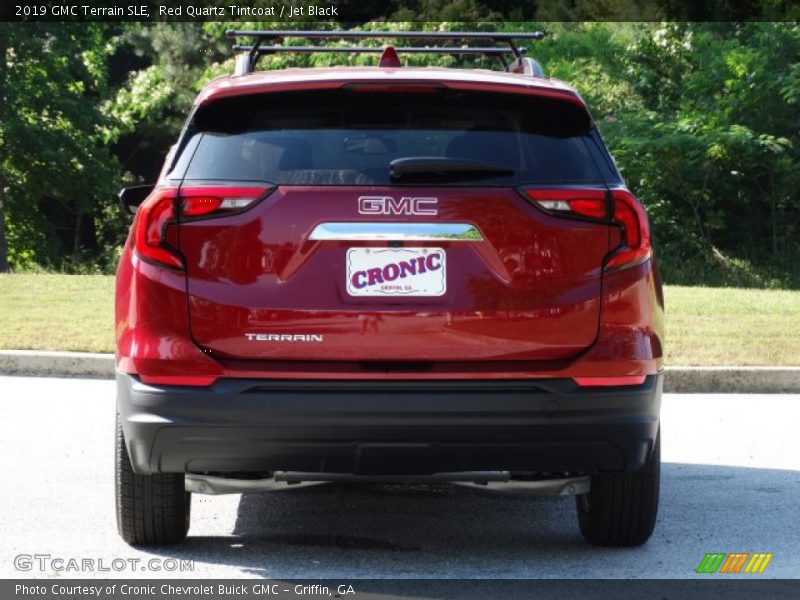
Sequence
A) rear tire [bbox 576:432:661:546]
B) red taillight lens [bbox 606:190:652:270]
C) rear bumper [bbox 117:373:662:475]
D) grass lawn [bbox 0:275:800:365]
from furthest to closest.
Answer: grass lawn [bbox 0:275:800:365] < rear tire [bbox 576:432:661:546] < red taillight lens [bbox 606:190:652:270] < rear bumper [bbox 117:373:662:475]

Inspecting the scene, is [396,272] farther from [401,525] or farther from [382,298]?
[401,525]

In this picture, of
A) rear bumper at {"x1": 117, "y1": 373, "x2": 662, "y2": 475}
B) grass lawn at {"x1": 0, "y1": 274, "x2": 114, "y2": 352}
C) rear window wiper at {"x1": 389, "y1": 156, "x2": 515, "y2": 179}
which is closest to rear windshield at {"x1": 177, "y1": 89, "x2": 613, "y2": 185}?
rear window wiper at {"x1": 389, "y1": 156, "x2": 515, "y2": 179}

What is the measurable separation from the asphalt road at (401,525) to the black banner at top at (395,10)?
23124 millimetres

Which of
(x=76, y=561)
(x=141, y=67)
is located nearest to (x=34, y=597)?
(x=76, y=561)

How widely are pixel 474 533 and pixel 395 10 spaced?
31582 millimetres

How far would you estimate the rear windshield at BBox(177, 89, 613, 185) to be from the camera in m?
5.01

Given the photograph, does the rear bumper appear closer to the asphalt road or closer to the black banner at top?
the asphalt road

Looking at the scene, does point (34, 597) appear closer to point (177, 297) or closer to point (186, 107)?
point (177, 297)

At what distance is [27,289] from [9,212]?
22.1 metres

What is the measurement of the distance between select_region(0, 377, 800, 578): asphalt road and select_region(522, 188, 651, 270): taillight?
3.86ft

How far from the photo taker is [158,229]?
4.97 meters

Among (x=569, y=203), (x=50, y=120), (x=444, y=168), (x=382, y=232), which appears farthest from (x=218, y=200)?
(x=50, y=120)

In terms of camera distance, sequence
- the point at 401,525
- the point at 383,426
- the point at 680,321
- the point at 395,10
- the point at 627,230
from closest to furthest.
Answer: the point at 383,426 → the point at 627,230 → the point at 401,525 → the point at 680,321 → the point at 395,10

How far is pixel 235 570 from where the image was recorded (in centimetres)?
535
